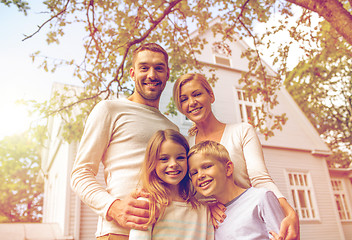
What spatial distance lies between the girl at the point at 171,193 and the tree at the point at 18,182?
91.6 feet

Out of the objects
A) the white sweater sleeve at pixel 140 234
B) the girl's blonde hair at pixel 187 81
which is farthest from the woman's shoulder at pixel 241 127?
the white sweater sleeve at pixel 140 234

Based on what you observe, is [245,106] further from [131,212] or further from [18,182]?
[18,182]

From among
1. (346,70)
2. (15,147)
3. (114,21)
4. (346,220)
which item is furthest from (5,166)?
(346,70)

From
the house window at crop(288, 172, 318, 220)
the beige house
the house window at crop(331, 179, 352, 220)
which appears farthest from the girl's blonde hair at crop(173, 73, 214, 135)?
the house window at crop(331, 179, 352, 220)

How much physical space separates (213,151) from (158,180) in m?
0.44

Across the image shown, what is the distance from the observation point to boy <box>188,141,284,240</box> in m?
1.83

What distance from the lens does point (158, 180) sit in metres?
2.05

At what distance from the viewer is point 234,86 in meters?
13.8

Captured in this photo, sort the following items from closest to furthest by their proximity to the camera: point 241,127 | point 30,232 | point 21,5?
1. point 241,127
2. point 21,5
3. point 30,232

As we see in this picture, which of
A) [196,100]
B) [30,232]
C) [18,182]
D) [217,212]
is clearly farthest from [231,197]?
[18,182]

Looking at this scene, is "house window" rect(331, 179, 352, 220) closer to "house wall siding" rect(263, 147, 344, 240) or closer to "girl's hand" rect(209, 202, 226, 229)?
"house wall siding" rect(263, 147, 344, 240)

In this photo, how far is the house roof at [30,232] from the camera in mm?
9750

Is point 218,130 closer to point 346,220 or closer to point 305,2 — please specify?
point 305,2

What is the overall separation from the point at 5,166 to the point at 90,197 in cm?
3021
